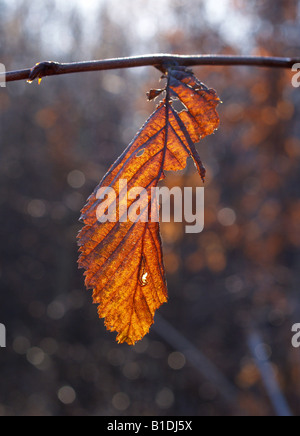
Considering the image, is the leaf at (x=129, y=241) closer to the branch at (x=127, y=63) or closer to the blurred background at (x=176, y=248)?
the branch at (x=127, y=63)

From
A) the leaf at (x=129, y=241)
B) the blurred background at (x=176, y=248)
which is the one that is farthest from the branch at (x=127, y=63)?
the blurred background at (x=176, y=248)

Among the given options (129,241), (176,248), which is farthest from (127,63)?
(176,248)

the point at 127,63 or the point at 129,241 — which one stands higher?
the point at 127,63

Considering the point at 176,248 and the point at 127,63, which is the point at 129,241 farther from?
the point at 176,248

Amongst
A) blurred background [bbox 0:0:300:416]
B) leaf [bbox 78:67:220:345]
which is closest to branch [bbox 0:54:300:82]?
leaf [bbox 78:67:220:345]

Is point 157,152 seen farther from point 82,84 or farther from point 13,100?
point 82,84

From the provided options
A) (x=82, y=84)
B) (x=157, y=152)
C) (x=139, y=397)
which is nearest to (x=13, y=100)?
(x=82, y=84)

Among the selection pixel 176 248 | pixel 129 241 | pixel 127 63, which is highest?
pixel 176 248
